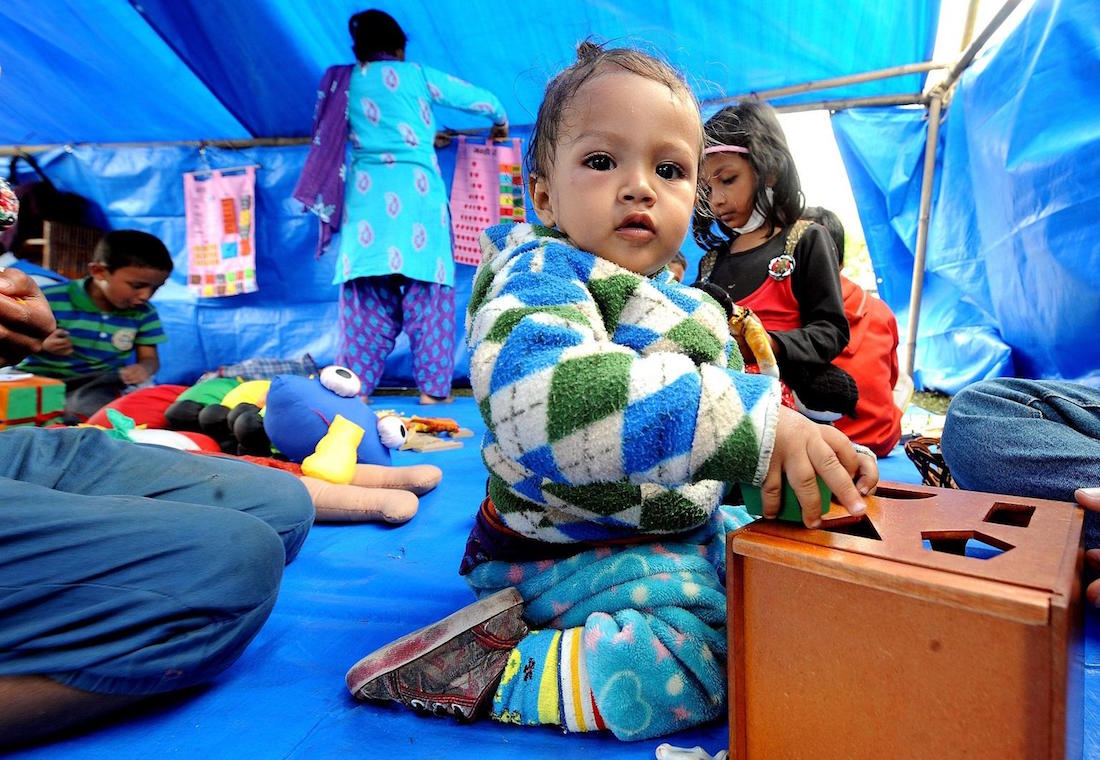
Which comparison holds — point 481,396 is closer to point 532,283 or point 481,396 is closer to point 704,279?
point 532,283

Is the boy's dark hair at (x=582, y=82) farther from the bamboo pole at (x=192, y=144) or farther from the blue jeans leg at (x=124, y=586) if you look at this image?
the bamboo pole at (x=192, y=144)

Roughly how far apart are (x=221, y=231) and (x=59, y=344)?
1.44 meters

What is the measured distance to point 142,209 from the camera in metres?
3.49

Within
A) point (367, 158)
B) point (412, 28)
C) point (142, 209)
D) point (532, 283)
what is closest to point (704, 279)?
point (532, 283)

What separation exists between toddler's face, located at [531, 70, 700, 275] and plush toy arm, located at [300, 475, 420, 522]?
2.43ft

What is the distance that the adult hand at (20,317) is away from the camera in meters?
0.61

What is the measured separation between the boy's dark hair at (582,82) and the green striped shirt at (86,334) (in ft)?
7.12

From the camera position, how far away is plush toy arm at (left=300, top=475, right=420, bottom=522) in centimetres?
122

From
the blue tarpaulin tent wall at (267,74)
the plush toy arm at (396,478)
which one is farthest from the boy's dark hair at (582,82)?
the blue tarpaulin tent wall at (267,74)

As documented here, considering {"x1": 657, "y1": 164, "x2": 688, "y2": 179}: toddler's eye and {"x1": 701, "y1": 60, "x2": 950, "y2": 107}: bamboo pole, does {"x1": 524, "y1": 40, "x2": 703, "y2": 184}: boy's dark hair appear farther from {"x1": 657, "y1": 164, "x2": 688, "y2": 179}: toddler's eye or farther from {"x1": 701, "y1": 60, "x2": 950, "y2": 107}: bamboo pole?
{"x1": 701, "y1": 60, "x2": 950, "y2": 107}: bamboo pole

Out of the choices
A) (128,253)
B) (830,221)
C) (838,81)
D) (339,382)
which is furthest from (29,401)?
(838,81)

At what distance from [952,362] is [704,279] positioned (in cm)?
170

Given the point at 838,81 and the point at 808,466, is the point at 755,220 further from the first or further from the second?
the point at 838,81

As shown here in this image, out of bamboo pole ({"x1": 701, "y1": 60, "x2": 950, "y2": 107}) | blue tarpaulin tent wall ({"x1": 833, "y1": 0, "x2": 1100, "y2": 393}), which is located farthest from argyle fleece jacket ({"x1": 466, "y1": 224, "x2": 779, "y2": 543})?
bamboo pole ({"x1": 701, "y1": 60, "x2": 950, "y2": 107})
